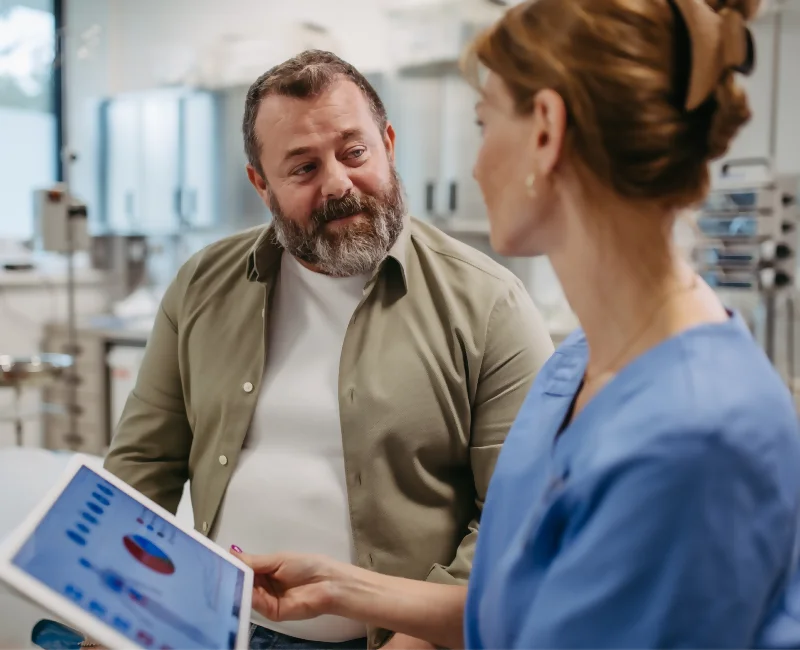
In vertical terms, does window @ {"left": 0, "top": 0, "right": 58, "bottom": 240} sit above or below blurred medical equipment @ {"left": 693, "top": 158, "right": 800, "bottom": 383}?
above

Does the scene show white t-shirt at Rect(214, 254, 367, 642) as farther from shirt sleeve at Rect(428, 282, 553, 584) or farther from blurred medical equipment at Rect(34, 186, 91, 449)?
blurred medical equipment at Rect(34, 186, 91, 449)

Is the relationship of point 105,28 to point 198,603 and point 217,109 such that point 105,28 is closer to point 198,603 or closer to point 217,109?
point 217,109

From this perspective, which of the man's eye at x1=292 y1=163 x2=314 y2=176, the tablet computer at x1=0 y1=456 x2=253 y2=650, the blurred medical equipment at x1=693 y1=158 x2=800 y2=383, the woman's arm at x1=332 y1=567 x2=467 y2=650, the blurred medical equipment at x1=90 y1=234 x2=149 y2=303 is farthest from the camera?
the blurred medical equipment at x1=90 y1=234 x2=149 y2=303

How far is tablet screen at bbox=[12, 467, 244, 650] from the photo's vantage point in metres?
0.65

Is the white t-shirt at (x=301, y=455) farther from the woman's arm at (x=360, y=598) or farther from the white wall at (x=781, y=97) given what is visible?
the white wall at (x=781, y=97)

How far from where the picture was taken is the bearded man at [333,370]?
1.13 m

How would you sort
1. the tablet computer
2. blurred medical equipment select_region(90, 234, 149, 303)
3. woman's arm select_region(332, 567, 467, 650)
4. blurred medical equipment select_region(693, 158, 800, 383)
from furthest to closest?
blurred medical equipment select_region(90, 234, 149, 303), blurred medical equipment select_region(693, 158, 800, 383), woman's arm select_region(332, 567, 467, 650), the tablet computer

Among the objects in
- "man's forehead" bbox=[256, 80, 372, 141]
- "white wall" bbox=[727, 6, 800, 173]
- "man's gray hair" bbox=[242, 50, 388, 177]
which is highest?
"white wall" bbox=[727, 6, 800, 173]

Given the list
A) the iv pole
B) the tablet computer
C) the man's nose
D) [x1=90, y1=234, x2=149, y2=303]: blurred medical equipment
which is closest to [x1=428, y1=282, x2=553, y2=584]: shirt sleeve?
Result: the man's nose

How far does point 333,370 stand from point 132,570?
531 millimetres

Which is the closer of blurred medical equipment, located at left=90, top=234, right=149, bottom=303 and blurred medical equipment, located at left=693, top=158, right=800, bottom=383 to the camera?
blurred medical equipment, located at left=693, top=158, right=800, bottom=383

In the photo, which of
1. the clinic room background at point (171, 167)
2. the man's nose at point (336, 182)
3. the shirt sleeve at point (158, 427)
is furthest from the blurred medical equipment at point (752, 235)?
the shirt sleeve at point (158, 427)

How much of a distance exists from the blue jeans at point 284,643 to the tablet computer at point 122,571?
0.34m

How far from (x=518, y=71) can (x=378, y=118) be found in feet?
2.09
